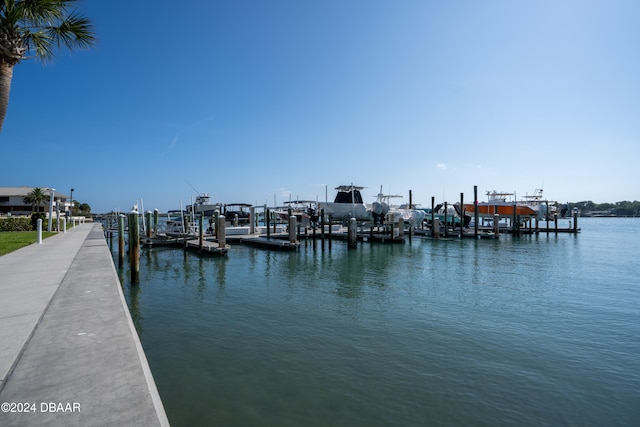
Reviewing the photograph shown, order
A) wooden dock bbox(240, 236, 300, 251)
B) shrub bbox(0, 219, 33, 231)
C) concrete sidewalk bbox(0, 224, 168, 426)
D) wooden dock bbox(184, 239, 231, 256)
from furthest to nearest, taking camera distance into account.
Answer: shrub bbox(0, 219, 33, 231), wooden dock bbox(240, 236, 300, 251), wooden dock bbox(184, 239, 231, 256), concrete sidewalk bbox(0, 224, 168, 426)

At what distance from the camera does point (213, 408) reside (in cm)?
540

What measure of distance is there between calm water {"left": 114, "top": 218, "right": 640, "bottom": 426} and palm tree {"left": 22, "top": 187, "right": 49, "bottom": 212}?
54.6 metres

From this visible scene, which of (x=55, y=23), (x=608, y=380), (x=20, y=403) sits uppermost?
(x=55, y=23)

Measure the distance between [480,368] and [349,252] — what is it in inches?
834

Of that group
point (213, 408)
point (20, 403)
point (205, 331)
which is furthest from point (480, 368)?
point (20, 403)

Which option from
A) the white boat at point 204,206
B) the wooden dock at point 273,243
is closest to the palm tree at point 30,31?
the wooden dock at point 273,243

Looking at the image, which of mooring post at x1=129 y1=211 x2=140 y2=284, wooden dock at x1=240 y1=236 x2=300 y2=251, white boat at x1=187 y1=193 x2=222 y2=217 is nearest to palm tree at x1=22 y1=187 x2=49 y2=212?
white boat at x1=187 y1=193 x2=222 y2=217

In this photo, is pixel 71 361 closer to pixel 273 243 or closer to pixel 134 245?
pixel 134 245

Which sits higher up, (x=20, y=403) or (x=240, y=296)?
(x=20, y=403)

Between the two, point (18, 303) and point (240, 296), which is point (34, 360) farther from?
point (240, 296)

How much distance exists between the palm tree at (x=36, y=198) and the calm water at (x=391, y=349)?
179 feet

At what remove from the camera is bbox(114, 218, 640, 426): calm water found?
5539mm

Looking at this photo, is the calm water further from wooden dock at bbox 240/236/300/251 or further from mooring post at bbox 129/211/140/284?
wooden dock at bbox 240/236/300/251

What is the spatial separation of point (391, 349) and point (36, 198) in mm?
68316
